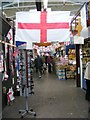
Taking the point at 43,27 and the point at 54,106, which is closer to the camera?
the point at 43,27

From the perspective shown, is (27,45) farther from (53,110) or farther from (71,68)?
(71,68)

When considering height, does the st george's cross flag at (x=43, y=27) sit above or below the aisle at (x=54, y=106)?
above

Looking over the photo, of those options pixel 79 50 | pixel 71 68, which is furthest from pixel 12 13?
pixel 79 50

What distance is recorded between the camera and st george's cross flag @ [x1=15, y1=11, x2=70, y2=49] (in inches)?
308

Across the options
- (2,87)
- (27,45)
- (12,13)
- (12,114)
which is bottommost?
(12,114)

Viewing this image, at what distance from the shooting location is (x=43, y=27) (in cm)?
794

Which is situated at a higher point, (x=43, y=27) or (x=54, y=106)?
(x=43, y=27)

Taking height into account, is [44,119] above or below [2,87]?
below

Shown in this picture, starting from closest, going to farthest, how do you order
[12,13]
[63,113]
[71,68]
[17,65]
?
[63,113]
[17,65]
[71,68]
[12,13]

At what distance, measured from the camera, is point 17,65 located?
1193 cm

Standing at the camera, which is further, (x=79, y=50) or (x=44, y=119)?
(x=79, y=50)

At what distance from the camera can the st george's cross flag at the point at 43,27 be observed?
25.7ft

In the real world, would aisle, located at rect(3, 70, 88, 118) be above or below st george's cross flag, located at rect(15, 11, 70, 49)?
below

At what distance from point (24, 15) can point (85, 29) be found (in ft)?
6.45
